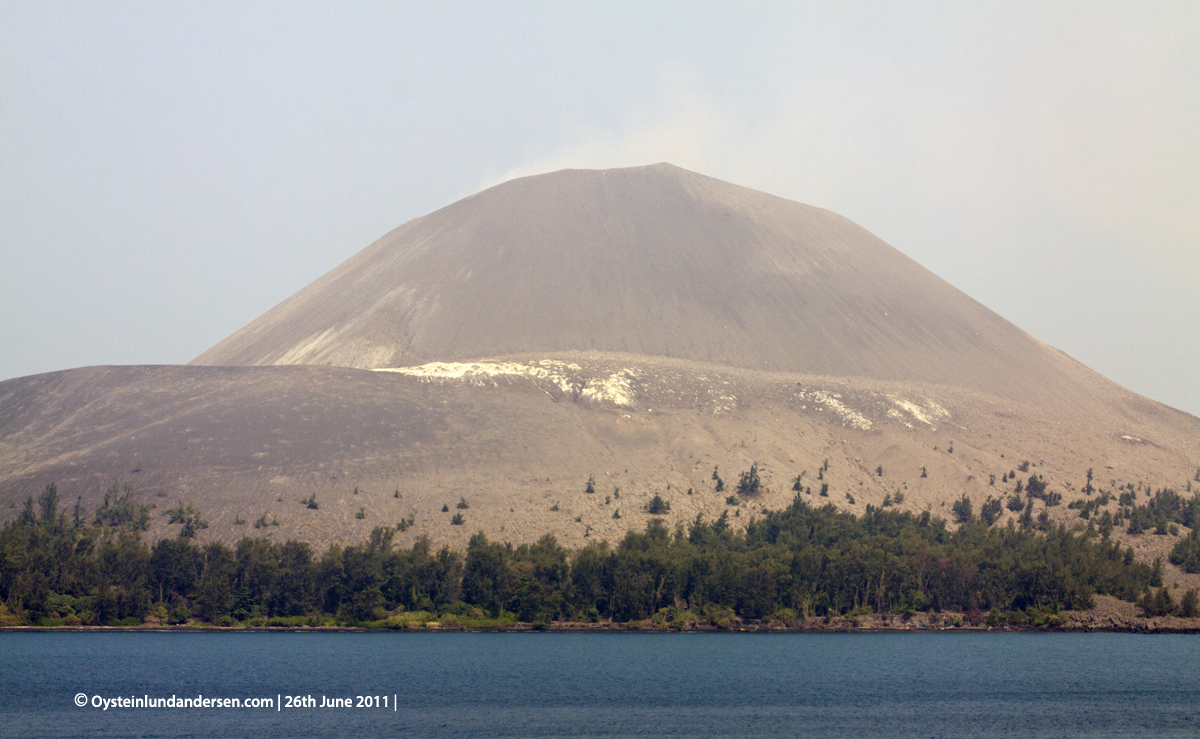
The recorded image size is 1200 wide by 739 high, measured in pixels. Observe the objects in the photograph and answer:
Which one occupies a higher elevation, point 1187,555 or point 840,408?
point 840,408

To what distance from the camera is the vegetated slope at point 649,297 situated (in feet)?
411

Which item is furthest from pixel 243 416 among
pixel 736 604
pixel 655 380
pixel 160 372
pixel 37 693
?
pixel 37 693

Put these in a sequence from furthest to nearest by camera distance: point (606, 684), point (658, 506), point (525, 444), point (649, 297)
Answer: point (649, 297)
point (525, 444)
point (658, 506)
point (606, 684)

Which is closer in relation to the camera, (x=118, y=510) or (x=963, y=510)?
(x=118, y=510)

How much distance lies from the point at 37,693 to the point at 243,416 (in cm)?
5880

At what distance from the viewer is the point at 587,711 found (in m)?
40.8

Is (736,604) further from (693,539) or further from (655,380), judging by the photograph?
(655,380)

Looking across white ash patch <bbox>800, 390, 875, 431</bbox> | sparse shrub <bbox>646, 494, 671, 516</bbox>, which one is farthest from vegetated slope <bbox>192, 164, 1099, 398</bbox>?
sparse shrub <bbox>646, 494, 671, 516</bbox>

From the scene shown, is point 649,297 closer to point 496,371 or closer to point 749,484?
point 496,371

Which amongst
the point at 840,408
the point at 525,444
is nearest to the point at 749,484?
the point at 525,444

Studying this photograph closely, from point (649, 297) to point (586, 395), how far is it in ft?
97.7

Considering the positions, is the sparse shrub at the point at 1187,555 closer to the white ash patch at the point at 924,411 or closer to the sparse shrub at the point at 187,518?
the white ash patch at the point at 924,411

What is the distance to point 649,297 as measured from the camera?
444ft

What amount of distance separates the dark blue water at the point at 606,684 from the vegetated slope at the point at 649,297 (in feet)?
213
